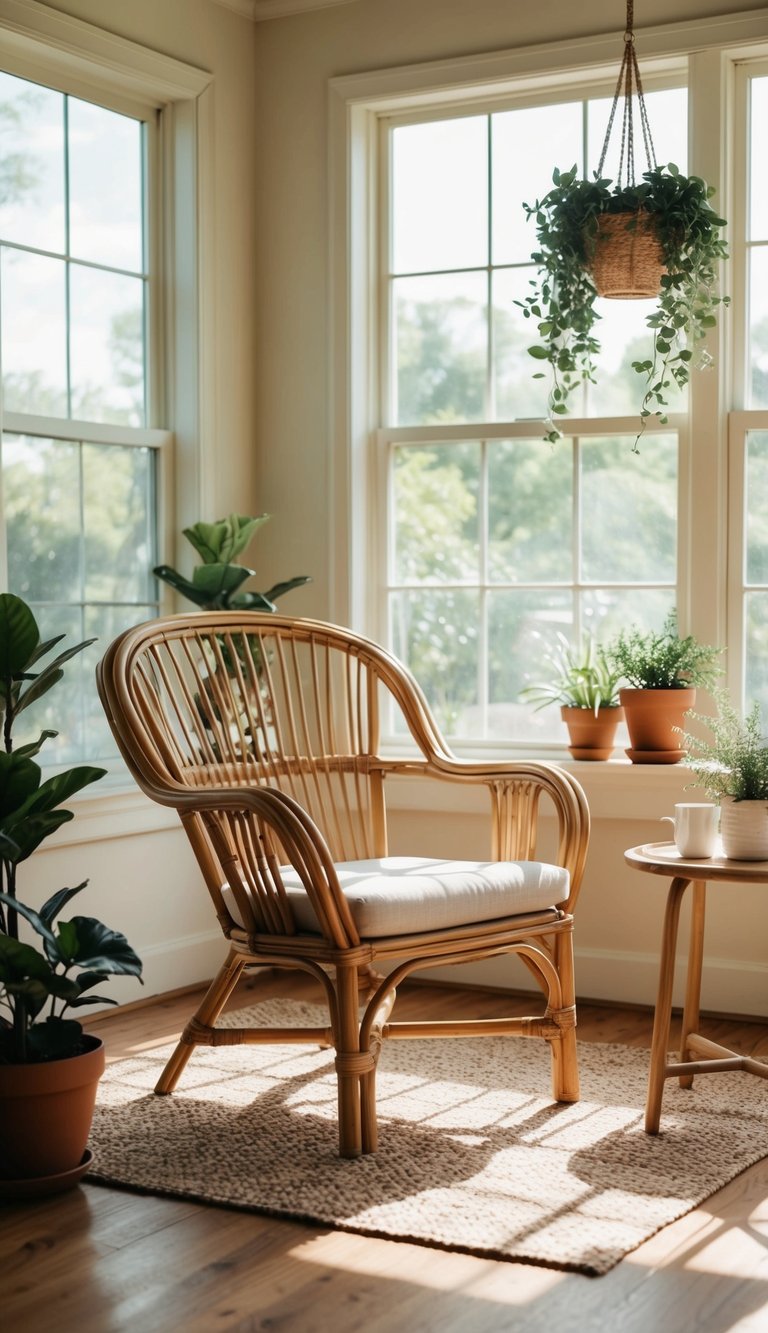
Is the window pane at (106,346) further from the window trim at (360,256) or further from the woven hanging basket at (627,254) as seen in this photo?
the woven hanging basket at (627,254)

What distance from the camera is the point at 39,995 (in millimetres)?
2527

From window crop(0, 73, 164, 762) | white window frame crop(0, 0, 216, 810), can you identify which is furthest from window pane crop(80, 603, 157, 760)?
white window frame crop(0, 0, 216, 810)

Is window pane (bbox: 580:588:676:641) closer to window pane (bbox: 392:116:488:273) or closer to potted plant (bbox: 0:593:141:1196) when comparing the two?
window pane (bbox: 392:116:488:273)

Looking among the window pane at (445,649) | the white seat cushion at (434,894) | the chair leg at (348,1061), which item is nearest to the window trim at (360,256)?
the window pane at (445,649)

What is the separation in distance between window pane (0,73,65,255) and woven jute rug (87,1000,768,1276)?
203cm

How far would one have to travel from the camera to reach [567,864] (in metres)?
3.08

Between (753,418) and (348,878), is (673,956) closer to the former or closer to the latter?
(348,878)

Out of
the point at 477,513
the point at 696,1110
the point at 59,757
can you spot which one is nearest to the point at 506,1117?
the point at 696,1110

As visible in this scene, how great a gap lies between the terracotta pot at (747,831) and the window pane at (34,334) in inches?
79.0

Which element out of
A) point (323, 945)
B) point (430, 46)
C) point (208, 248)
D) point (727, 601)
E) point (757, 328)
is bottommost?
point (323, 945)

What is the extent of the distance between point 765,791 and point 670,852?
0.23m

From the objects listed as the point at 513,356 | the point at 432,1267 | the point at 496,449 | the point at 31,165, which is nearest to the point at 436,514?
the point at 496,449

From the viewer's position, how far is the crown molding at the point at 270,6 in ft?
14.1

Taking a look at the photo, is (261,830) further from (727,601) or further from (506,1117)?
(727,601)
